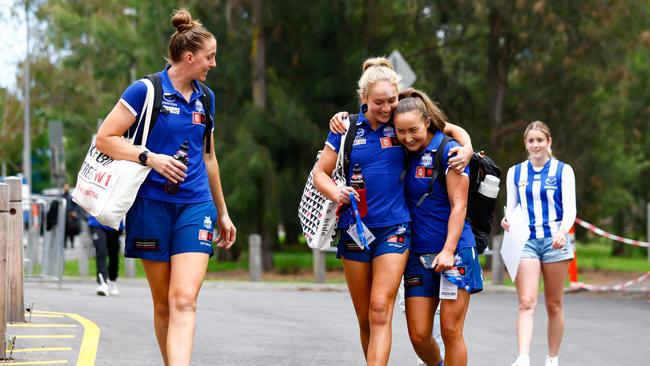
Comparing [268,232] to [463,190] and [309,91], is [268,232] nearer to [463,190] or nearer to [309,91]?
[309,91]

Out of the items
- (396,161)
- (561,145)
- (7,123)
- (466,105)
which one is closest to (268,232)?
(466,105)

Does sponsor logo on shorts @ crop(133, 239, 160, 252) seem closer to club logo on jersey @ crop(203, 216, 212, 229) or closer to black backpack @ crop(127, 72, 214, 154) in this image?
club logo on jersey @ crop(203, 216, 212, 229)

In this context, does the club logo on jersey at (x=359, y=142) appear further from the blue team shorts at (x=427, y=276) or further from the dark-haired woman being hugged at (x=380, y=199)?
the blue team shorts at (x=427, y=276)

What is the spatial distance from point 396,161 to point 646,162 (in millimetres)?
29193

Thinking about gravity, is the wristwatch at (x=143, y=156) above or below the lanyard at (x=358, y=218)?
above

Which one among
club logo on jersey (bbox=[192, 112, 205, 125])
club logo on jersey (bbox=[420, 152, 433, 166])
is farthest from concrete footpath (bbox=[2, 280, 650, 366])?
club logo on jersey (bbox=[420, 152, 433, 166])

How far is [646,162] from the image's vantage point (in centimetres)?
3453

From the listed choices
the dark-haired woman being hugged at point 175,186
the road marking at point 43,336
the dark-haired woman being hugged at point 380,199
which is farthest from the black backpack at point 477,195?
the road marking at point 43,336

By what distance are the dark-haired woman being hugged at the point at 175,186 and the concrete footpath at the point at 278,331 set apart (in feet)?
6.83

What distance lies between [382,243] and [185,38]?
Result: 5.09ft

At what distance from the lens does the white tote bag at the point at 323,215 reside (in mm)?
6824

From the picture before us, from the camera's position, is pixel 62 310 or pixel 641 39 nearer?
pixel 62 310

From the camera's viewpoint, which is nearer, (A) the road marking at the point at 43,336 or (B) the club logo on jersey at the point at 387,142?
(B) the club logo on jersey at the point at 387,142

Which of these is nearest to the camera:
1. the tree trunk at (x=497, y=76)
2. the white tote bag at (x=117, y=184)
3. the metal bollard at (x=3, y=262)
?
the white tote bag at (x=117, y=184)
